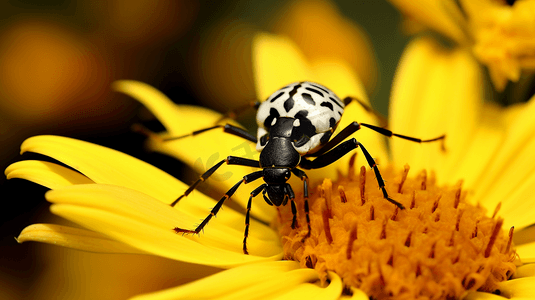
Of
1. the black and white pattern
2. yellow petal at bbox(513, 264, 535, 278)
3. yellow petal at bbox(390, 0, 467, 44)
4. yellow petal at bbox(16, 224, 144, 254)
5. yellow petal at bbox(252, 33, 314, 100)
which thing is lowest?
yellow petal at bbox(513, 264, 535, 278)

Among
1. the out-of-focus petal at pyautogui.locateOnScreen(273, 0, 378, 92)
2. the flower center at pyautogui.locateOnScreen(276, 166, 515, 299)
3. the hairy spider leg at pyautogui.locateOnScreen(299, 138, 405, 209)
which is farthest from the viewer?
the out-of-focus petal at pyautogui.locateOnScreen(273, 0, 378, 92)

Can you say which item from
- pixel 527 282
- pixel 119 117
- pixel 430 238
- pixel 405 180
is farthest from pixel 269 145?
pixel 119 117

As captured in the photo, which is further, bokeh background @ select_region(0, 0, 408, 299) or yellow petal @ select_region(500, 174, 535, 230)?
bokeh background @ select_region(0, 0, 408, 299)

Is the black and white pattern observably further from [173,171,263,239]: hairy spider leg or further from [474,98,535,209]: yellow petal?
[474,98,535,209]: yellow petal

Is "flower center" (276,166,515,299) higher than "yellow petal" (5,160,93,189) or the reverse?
the reverse

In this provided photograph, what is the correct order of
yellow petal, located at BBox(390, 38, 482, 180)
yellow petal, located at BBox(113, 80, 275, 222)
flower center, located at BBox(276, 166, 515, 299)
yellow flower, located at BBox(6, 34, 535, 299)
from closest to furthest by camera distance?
yellow flower, located at BBox(6, 34, 535, 299) → flower center, located at BBox(276, 166, 515, 299) → yellow petal, located at BBox(113, 80, 275, 222) → yellow petal, located at BBox(390, 38, 482, 180)

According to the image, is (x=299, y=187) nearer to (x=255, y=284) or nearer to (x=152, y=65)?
(x=255, y=284)

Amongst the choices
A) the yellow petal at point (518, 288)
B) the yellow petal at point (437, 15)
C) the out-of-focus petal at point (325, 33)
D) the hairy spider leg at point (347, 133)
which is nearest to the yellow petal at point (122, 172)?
the hairy spider leg at point (347, 133)

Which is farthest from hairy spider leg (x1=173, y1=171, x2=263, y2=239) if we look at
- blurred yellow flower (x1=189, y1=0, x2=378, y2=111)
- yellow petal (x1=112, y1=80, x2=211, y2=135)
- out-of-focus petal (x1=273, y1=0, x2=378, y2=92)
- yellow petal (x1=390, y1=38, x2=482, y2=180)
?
out-of-focus petal (x1=273, y1=0, x2=378, y2=92)

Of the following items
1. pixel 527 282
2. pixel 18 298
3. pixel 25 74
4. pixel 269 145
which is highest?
pixel 25 74
